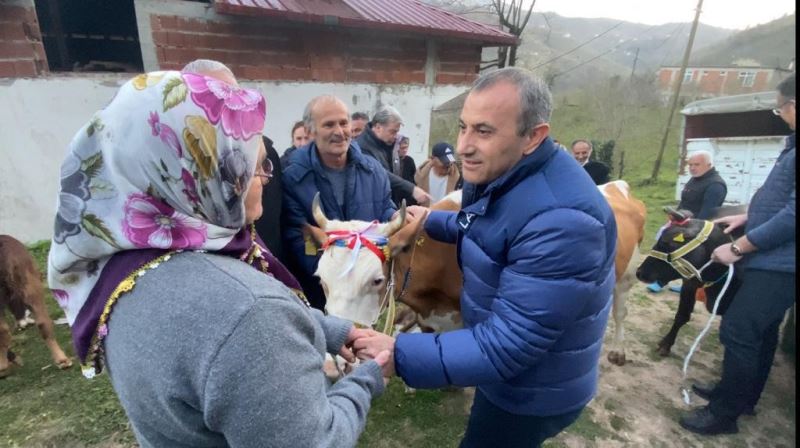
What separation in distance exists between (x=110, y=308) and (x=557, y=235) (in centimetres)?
125

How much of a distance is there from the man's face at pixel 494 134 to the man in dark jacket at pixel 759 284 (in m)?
1.98

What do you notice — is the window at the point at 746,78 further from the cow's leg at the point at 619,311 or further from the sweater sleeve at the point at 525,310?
the sweater sleeve at the point at 525,310

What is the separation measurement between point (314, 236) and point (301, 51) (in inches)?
222

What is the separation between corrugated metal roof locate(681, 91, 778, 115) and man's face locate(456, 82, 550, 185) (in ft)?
35.9

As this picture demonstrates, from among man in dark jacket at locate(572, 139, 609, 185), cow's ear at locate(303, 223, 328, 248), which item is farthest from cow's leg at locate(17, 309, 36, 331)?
man in dark jacket at locate(572, 139, 609, 185)

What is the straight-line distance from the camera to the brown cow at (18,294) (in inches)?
138

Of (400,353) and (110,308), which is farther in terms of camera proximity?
(400,353)

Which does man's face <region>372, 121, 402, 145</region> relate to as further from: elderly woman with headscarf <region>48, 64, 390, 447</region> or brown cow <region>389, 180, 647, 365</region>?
elderly woman with headscarf <region>48, 64, 390, 447</region>

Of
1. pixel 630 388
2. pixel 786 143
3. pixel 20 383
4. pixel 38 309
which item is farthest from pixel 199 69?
pixel 630 388

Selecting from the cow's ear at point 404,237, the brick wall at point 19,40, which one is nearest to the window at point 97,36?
the brick wall at point 19,40

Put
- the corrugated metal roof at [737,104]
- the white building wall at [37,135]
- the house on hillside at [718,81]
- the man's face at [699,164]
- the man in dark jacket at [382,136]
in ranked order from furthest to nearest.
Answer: the house on hillside at [718,81]
the corrugated metal roof at [737,104]
the white building wall at [37,135]
the man's face at [699,164]
the man in dark jacket at [382,136]

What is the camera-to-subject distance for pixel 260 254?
4.03ft

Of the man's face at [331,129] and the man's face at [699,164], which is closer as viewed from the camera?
the man's face at [331,129]

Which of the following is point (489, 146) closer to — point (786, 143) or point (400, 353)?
point (400, 353)
